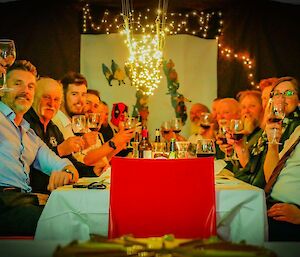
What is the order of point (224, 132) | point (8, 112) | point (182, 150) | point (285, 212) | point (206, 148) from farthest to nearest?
point (8, 112)
point (285, 212)
point (224, 132)
point (182, 150)
point (206, 148)

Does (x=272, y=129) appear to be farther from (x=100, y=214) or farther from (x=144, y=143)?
(x=100, y=214)

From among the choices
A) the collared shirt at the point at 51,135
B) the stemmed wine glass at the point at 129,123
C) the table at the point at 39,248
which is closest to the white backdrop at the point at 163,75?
the stemmed wine glass at the point at 129,123

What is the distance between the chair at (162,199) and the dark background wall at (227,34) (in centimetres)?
231

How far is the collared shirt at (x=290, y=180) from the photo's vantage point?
12.4 feet

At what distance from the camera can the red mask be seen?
4.29m

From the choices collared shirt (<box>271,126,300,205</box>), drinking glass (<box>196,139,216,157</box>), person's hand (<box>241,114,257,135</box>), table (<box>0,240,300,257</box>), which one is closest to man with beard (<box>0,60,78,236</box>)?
drinking glass (<box>196,139,216,157</box>)

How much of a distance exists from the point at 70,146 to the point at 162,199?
2337 mm

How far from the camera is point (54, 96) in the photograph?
13.8 feet

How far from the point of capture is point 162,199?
2039mm

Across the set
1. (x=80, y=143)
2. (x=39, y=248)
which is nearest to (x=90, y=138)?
(x=80, y=143)

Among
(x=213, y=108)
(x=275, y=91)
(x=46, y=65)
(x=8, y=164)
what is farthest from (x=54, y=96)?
(x=275, y=91)

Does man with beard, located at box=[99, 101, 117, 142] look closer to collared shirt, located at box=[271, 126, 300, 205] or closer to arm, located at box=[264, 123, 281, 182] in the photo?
arm, located at box=[264, 123, 281, 182]

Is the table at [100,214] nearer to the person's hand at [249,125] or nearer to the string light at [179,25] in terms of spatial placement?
the person's hand at [249,125]

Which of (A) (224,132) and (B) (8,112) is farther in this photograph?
(B) (8,112)
